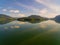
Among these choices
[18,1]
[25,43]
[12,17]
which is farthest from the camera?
[12,17]

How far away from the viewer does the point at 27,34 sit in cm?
192

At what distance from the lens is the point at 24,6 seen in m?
1.93

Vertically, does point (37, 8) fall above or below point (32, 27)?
above

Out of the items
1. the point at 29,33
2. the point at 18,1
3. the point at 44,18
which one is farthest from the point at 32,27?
the point at 18,1

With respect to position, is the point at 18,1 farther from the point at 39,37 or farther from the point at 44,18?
the point at 39,37

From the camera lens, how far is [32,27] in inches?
83.5

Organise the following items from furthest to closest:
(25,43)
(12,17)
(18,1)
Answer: (12,17) < (18,1) < (25,43)

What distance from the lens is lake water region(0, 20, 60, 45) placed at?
1.78 meters

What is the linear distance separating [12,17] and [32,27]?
0.51 metres

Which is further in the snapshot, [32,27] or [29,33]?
[32,27]

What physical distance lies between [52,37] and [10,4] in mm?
1115

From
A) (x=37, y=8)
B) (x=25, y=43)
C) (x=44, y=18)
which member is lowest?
(x=25, y=43)

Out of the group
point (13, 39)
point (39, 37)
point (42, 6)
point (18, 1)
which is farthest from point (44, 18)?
point (13, 39)

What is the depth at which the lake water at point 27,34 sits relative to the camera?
1.78m
